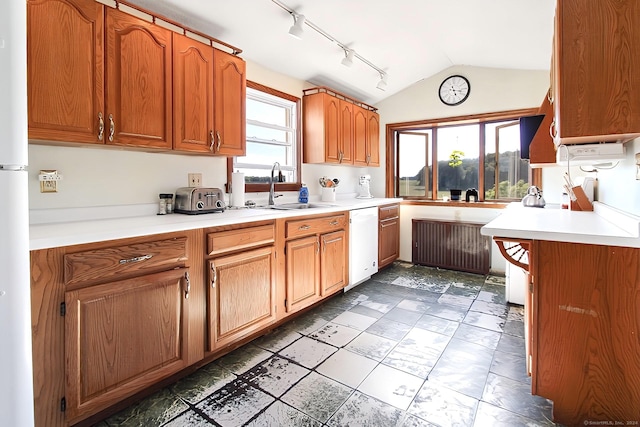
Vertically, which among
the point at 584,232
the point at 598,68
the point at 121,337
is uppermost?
the point at 598,68

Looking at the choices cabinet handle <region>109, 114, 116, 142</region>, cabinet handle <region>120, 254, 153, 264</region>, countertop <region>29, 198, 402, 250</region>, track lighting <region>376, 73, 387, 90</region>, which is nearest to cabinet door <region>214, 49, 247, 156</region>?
countertop <region>29, 198, 402, 250</region>

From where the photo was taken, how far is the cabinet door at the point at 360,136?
410 cm

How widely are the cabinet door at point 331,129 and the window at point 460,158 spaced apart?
1295mm

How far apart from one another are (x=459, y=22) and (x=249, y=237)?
8.57 feet

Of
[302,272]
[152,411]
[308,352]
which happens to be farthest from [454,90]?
[152,411]

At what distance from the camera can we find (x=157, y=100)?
1979 millimetres

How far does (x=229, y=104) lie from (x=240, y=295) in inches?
53.6

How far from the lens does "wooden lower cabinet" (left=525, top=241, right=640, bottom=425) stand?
4.58 feet

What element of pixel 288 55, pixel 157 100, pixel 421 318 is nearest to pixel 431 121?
pixel 288 55

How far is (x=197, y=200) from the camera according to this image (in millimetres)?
2236

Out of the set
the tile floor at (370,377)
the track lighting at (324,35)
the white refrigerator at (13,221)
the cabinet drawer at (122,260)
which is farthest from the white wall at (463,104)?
the white refrigerator at (13,221)

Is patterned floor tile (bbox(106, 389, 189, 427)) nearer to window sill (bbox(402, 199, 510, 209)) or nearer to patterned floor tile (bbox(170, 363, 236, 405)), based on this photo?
patterned floor tile (bbox(170, 363, 236, 405))

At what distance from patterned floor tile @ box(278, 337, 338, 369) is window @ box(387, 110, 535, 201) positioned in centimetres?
298

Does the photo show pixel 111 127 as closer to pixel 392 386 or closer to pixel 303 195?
pixel 303 195
